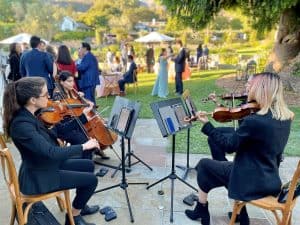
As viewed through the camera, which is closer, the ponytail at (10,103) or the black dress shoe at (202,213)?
the ponytail at (10,103)

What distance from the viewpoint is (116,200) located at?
11.9 ft

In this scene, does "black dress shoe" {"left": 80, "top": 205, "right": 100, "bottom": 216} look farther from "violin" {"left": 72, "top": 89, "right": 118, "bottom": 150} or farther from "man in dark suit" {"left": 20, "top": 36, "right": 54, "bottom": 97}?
"man in dark suit" {"left": 20, "top": 36, "right": 54, "bottom": 97}

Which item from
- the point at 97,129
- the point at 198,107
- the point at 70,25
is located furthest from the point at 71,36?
the point at 97,129

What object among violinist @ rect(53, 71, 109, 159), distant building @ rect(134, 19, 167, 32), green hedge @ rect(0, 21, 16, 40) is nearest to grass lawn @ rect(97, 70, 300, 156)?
violinist @ rect(53, 71, 109, 159)

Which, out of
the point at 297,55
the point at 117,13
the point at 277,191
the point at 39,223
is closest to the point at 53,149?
the point at 39,223

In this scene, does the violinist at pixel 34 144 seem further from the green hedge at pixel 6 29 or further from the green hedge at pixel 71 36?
the green hedge at pixel 6 29

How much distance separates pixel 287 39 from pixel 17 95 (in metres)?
10.4

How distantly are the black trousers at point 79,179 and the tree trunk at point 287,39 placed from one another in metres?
9.41

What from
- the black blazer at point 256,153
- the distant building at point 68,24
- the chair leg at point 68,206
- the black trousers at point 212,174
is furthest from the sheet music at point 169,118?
the distant building at point 68,24

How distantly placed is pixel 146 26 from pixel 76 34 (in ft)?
40.1

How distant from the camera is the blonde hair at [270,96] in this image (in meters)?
2.56

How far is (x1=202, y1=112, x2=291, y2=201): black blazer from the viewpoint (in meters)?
2.50

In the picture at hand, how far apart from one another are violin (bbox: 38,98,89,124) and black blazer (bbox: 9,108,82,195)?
625 millimetres

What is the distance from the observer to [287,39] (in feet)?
36.1
